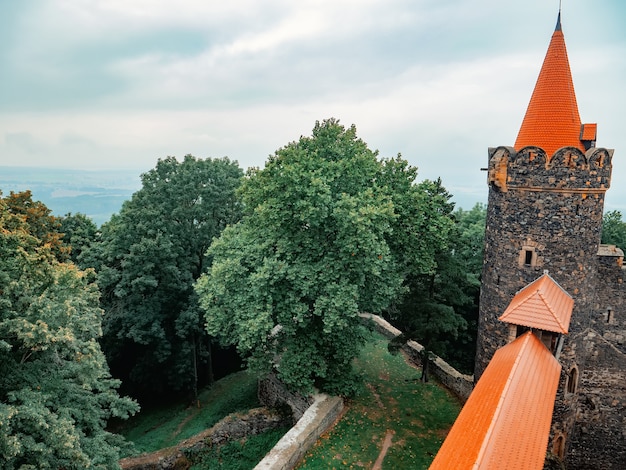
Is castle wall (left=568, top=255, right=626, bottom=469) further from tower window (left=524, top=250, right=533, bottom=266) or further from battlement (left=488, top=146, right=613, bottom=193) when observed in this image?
battlement (left=488, top=146, right=613, bottom=193)

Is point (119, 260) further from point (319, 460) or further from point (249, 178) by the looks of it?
point (319, 460)

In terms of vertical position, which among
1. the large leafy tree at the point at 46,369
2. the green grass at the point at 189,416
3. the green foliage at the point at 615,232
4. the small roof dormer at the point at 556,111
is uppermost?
the small roof dormer at the point at 556,111

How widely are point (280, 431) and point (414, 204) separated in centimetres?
996

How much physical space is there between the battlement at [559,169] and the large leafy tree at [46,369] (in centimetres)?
1286

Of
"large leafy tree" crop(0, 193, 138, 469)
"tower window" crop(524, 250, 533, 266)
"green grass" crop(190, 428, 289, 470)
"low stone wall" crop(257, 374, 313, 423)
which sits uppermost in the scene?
"tower window" crop(524, 250, 533, 266)

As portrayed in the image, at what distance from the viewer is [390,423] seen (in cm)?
1688

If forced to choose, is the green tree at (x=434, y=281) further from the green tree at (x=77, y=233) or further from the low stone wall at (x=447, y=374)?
the green tree at (x=77, y=233)

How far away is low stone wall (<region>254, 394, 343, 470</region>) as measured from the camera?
1363 centimetres

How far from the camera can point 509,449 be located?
847 centimetres

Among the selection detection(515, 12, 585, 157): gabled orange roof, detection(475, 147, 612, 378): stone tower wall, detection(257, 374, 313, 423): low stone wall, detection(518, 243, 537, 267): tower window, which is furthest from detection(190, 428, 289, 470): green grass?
detection(515, 12, 585, 157): gabled orange roof

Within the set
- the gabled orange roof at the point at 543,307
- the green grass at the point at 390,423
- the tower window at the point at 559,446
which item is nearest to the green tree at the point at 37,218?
the green grass at the point at 390,423

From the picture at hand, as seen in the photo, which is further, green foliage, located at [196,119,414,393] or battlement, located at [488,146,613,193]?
green foliage, located at [196,119,414,393]

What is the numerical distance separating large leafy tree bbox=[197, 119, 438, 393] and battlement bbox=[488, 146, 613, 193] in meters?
3.74

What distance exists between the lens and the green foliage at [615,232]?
84.6ft
